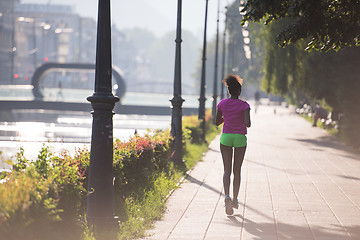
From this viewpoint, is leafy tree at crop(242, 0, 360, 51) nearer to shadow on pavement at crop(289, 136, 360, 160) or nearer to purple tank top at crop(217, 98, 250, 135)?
purple tank top at crop(217, 98, 250, 135)

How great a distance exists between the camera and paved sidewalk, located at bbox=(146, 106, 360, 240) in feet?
26.4

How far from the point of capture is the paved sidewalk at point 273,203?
316 inches

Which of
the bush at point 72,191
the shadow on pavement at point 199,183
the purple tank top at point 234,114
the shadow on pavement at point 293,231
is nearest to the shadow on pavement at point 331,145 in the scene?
the shadow on pavement at point 199,183

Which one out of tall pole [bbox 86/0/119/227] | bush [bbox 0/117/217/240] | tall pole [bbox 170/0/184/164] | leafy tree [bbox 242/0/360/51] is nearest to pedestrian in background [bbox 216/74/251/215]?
leafy tree [bbox 242/0/360/51]

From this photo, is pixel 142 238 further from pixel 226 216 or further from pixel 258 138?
pixel 258 138

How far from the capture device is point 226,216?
907 cm

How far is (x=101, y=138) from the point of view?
7113mm

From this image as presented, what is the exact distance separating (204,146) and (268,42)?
7620 millimetres

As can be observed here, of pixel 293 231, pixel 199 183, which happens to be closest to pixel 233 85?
pixel 293 231

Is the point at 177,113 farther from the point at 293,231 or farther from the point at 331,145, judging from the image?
the point at 331,145

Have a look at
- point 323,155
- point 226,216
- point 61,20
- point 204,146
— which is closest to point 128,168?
point 226,216

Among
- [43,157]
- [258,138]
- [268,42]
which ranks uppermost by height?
[268,42]

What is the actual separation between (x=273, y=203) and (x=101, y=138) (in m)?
4.03

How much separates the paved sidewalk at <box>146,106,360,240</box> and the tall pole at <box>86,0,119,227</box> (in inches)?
34.3
